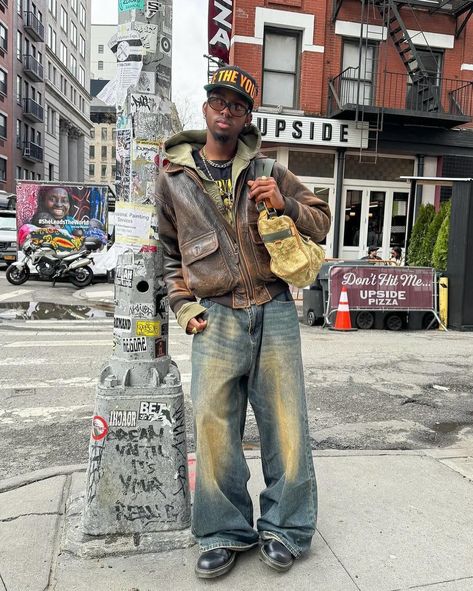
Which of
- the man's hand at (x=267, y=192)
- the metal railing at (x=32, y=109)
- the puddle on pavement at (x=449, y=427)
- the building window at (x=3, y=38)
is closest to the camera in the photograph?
the man's hand at (x=267, y=192)

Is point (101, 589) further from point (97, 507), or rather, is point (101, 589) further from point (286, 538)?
point (286, 538)

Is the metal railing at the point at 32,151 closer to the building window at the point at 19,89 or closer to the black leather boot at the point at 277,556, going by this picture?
the building window at the point at 19,89

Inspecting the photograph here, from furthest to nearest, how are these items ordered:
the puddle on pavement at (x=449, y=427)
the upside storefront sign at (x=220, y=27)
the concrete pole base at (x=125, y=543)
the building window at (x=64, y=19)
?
the building window at (x=64, y=19), the upside storefront sign at (x=220, y=27), the puddle on pavement at (x=449, y=427), the concrete pole base at (x=125, y=543)

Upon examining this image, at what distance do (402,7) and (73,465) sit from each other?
1754cm

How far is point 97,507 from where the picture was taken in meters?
2.76

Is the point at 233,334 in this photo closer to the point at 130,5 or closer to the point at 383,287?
the point at 130,5

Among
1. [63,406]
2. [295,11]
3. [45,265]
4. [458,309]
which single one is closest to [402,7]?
[295,11]

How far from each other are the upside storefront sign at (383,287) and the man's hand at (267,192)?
760 cm

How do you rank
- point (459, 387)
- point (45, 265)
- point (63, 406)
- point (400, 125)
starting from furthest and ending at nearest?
point (400, 125)
point (45, 265)
point (459, 387)
point (63, 406)

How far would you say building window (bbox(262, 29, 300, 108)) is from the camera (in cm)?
1653

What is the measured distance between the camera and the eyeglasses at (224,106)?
8.23 feet

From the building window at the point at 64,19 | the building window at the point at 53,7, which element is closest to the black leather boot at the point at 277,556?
the building window at the point at 53,7

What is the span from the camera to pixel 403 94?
680 inches

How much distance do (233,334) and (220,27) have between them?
48.1ft
